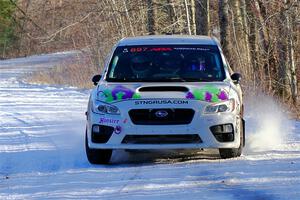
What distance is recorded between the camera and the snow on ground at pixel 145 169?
7141mm

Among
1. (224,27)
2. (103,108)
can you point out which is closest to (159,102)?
(103,108)

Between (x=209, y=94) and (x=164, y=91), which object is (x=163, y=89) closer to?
(x=164, y=91)

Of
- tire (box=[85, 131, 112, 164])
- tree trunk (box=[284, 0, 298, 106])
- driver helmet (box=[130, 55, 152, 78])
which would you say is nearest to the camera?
tire (box=[85, 131, 112, 164])

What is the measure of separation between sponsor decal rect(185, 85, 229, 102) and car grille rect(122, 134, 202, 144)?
1.49 ft

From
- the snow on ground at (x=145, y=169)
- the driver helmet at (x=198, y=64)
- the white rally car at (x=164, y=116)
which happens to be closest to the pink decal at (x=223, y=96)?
the white rally car at (x=164, y=116)

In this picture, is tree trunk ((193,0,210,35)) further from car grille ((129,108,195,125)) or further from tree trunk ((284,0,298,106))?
car grille ((129,108,195,125))

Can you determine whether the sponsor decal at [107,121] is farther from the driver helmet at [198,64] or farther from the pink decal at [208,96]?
the driver helmet at [198,64]

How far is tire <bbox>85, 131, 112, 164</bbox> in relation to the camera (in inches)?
357

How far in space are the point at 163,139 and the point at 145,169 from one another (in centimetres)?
44

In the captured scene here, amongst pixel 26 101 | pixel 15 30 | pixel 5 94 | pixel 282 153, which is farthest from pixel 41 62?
pixel 282 153

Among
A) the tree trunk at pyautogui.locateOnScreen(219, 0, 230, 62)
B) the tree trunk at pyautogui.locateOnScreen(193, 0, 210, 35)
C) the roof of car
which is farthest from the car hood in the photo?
the tree trunk at pyautogui.locateOnScreen(193, 0, 210, 35)

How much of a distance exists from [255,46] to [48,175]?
16479 millimetres

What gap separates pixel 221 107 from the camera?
889 centimetres

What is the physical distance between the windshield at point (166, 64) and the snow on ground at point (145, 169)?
40.2 inches
